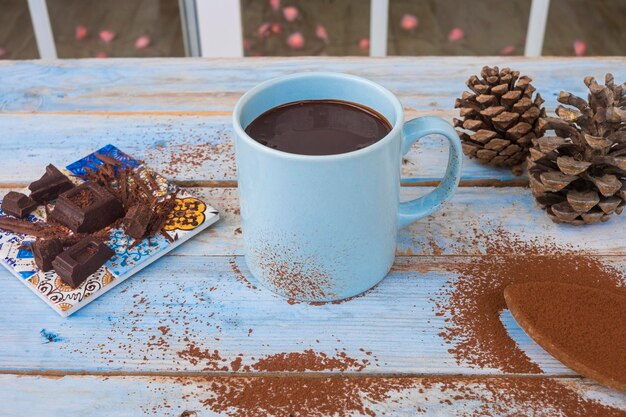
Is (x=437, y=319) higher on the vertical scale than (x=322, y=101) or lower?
lower

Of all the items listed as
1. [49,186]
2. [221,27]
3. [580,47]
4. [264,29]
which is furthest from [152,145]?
[580,47]

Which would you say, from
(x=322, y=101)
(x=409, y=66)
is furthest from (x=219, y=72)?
(x=322, y=101)

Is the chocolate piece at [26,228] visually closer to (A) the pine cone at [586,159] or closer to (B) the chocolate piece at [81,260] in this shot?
(B) the chocolate piece at [81,260]

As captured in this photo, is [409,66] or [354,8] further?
[354,8]

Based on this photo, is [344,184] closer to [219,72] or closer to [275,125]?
[275,125]

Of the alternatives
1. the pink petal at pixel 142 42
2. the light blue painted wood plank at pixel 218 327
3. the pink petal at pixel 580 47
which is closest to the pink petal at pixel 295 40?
the pink petal at pixel 142 42
